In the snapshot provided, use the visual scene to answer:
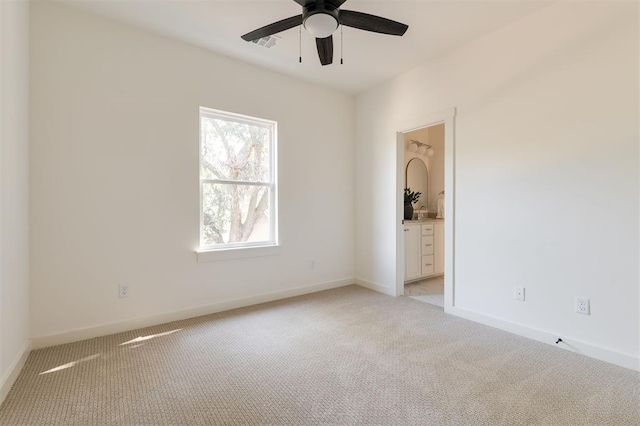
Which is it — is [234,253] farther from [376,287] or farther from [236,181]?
[376,287]

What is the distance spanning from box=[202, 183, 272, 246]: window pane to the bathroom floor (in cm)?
196

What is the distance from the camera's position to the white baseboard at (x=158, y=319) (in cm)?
251

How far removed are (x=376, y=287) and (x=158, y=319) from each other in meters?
2.57

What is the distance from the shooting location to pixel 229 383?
1.97 m

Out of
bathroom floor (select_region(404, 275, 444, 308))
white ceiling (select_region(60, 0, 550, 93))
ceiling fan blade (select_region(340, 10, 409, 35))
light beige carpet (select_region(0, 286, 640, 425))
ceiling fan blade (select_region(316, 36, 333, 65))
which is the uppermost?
white ceiling (select_region(60, 0, 550, 93))

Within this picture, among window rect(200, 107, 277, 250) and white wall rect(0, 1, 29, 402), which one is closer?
white wall rect(0, 1, 29, 402)

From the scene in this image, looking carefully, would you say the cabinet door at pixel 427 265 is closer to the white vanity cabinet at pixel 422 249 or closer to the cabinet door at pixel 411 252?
the white vanity cabinet at pixel 422 249

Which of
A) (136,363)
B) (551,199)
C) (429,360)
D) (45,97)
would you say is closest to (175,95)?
(45,97)

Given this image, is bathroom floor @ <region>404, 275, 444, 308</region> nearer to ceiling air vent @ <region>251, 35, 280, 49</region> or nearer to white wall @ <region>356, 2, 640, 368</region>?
white wall @ <region>356, 2, 640, 368</region>

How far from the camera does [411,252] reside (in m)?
4.43

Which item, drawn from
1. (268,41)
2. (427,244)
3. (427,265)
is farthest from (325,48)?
(427,265)

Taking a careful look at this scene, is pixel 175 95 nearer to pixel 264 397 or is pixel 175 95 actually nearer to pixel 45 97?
pixel 45 97

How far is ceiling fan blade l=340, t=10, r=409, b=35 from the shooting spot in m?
2.04

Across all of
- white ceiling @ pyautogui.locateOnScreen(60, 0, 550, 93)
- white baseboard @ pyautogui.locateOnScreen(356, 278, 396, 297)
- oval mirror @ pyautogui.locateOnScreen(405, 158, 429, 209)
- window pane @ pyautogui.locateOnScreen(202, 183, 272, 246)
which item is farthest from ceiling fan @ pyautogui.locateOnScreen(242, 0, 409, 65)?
oval mirror @ pyautogui.locateOnScreen(405, 158, 429, 209)
